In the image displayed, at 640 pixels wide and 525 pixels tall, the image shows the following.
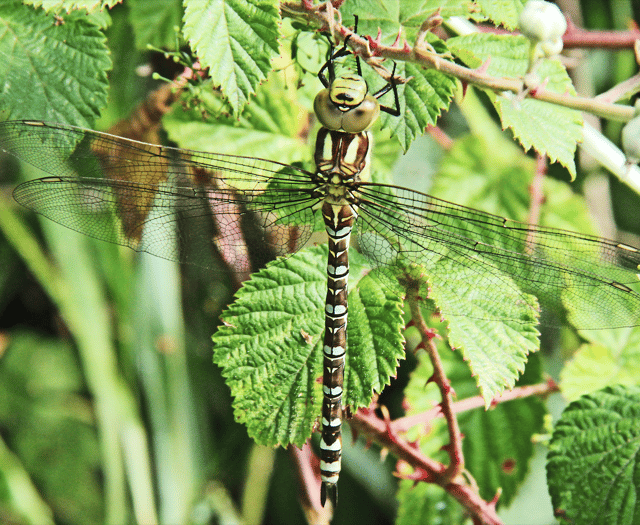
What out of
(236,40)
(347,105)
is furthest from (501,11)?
(236,40)

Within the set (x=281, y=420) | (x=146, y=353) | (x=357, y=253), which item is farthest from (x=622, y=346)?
(x=146, y=353)

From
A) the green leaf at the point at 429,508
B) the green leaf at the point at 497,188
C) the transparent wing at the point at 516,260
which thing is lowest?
the green leaf at the point at 429,508

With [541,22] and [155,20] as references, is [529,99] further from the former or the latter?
[155,20]

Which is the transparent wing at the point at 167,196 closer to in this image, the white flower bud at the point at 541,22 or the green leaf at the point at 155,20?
the green leaf at the point at 155,20

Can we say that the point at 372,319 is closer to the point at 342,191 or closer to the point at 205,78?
the point at 342,191

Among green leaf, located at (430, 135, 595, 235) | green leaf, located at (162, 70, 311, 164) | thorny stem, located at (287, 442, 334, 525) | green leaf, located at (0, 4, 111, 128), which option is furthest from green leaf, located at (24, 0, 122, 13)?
green leaf, located at (430, 135, 595, 235)

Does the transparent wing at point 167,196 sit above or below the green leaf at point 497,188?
below

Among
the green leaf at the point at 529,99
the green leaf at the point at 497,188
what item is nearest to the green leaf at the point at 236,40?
the green leaf at the point at 529,99
